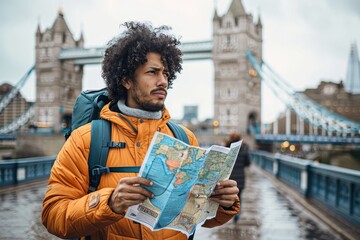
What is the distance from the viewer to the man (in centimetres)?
165

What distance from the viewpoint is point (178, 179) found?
156cm

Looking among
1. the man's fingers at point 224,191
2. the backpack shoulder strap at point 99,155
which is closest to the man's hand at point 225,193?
the man's fingers at point 224,191

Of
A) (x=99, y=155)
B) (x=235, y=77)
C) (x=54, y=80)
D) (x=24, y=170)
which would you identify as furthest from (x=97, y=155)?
(x=54, y=80)

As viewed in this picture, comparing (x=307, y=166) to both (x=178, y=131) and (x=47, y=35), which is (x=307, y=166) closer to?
(x=178, y=131)

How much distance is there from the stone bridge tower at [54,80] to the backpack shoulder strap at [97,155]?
54741 mm

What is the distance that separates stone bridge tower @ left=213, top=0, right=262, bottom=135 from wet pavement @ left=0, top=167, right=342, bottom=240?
127 feet

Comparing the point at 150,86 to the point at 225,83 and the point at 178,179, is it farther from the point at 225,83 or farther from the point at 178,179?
the point at 225,83

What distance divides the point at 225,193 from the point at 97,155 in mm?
585

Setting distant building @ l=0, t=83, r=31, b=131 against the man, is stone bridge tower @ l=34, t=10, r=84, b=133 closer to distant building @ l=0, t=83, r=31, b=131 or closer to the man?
distant building @ l=0, t=83, r=31, b=131

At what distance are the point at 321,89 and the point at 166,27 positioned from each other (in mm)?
86465

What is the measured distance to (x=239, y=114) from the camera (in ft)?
154

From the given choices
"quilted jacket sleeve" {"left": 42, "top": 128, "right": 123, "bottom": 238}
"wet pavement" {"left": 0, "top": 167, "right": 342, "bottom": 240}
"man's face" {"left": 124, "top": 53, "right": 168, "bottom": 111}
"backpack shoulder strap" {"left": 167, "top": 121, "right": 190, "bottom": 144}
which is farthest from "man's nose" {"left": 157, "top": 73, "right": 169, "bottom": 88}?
"wet pavement" {"left": 0, "top": 167, "right": 342, "bottom": 240}

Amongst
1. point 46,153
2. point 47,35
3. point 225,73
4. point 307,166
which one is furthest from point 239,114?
point 307,166

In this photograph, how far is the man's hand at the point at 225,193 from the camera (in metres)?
1.85
